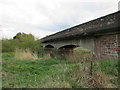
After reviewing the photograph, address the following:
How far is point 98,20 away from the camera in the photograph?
5.95m

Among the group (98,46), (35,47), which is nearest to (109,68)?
(98,46)

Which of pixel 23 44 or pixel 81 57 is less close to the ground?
pixel 23 44

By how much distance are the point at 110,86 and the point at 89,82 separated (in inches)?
20.6

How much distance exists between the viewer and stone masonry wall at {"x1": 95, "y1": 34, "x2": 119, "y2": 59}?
4.75m

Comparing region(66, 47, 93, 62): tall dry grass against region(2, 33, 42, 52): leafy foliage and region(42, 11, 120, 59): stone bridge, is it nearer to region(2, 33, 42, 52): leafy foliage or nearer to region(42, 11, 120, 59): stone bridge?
region(42, 11, 120, 59): stone bridge

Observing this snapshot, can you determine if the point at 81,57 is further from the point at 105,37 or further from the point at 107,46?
the point at 105,37

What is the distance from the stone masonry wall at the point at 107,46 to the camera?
4.75m

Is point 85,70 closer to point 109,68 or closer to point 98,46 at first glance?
point 109,68

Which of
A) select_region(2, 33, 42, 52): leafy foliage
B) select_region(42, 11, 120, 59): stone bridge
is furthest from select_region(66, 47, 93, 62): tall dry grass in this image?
select_region(2, 33, 42, 52): leafy foliage

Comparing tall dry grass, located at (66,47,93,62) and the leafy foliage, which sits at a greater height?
the leafy foliage

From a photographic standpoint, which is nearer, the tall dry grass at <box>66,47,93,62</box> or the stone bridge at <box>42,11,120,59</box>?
the stone bridge at <box>42,11,120,59</box>

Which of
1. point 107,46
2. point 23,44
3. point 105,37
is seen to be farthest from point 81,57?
point 23,44

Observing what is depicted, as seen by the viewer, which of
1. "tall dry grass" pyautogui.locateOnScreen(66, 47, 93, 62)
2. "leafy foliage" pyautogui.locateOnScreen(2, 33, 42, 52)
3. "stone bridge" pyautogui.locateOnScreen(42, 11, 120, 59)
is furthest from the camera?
"leafy foliage" pyautogui.locateOnScreen(2, 33, 42, 52)

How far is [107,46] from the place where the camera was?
5.17 metres
